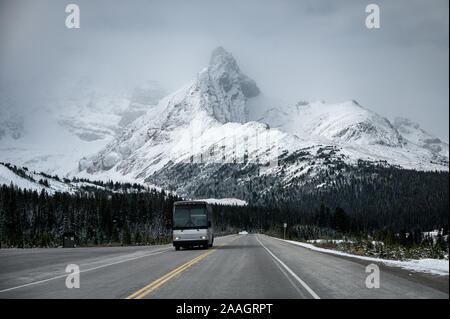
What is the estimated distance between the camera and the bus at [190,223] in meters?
33.6

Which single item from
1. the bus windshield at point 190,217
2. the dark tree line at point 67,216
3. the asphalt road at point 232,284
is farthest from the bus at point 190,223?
the dark tree line at point 67,216

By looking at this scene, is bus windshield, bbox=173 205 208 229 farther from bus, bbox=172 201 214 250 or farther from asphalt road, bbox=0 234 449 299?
asphalt road, bbox=0 234 449 299

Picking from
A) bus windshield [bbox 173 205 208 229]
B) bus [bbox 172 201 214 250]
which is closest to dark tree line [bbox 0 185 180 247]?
bus [bbox 172 201 214 250]

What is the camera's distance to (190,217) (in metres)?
33.6

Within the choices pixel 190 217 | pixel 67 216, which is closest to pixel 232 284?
pixel 190 217

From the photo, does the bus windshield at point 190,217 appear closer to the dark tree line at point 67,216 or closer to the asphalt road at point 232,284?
the asphalt road at point 232,284

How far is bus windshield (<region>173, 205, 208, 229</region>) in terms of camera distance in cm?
3359
